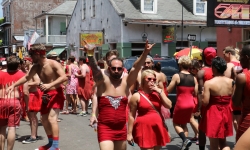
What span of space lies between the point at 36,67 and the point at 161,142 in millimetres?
2828

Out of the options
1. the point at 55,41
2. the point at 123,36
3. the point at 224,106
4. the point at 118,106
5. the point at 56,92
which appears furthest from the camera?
the point at 55,41

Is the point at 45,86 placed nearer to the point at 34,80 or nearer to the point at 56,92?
the point at 56,92

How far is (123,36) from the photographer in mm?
26344

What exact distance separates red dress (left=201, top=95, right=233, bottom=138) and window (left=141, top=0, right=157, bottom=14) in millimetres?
22189

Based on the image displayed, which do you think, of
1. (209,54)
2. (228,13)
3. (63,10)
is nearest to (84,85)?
(209,54)

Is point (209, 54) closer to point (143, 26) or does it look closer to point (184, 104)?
point (184, 104)

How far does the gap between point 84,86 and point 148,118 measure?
25.3ft

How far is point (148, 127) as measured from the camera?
4.91 meters

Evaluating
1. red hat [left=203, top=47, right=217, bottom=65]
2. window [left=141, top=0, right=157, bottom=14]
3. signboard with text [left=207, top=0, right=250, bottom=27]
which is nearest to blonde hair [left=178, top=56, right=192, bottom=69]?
red hat [left=203, top=47, right=217, bottom=65]

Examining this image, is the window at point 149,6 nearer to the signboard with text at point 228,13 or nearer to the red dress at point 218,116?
the signboard with text at point 228,13

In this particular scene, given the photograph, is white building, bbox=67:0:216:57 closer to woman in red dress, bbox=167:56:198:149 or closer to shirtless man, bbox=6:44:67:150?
woman in red dress, bbox=167:56:198:149

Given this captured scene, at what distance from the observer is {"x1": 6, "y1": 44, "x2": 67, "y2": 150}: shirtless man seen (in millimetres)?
6496

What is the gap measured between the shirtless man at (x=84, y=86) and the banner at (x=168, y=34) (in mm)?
14809

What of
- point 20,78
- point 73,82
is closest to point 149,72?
point 20,78
